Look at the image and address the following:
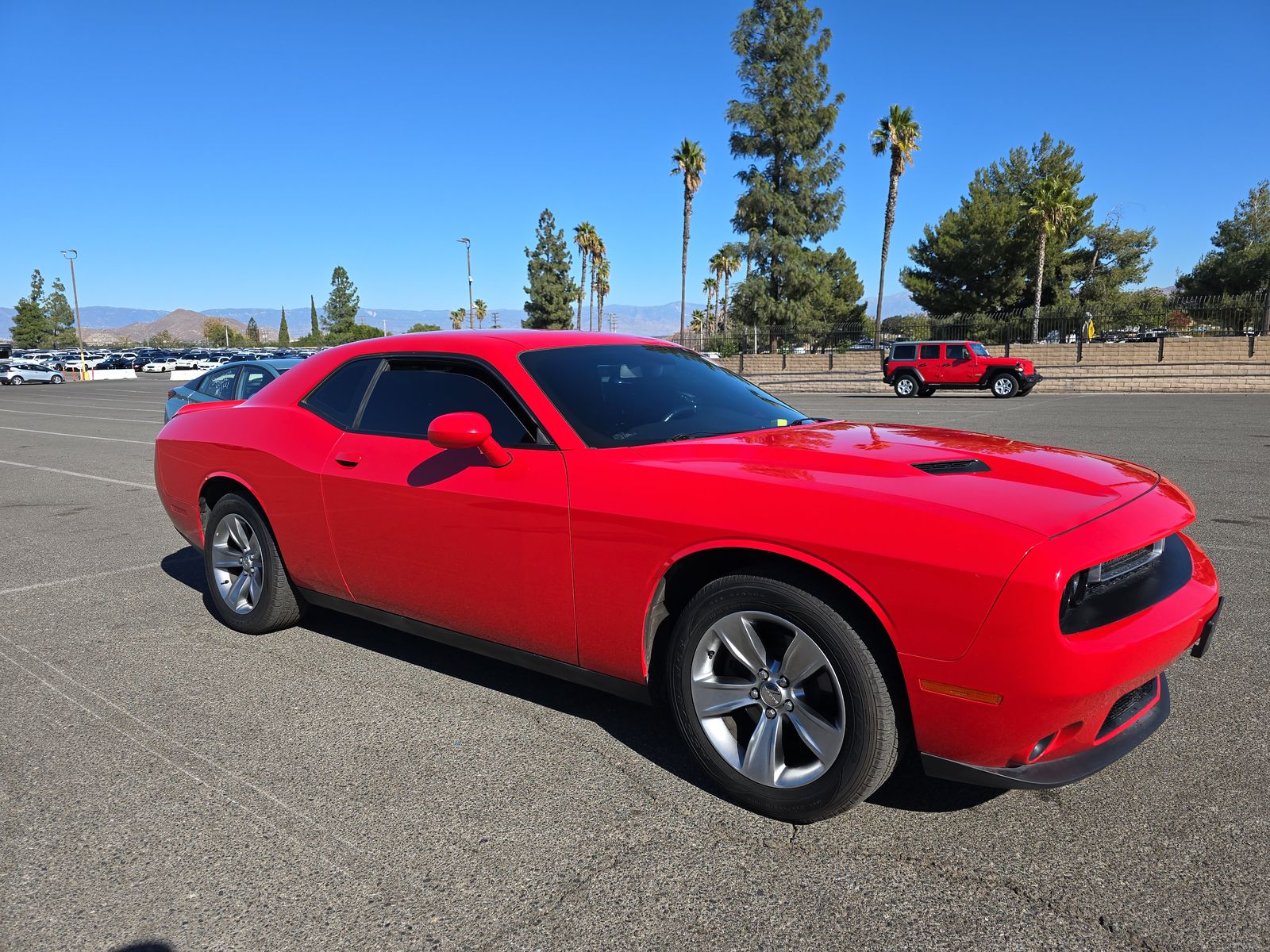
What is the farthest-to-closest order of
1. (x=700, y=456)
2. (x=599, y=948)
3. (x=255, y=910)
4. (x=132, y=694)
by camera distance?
(x=132, y=694) → (x=700, y=456) → (x=255, y=910) → (x=599, y=948)

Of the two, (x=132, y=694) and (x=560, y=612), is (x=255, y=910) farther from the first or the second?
(x=132, y=694)

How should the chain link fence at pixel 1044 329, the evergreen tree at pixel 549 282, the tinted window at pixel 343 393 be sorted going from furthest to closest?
1. the evergreen tree at pixel 549 282
2. the chain link fence at pixel 1044 329
3. the tinted window at pixel 343 393

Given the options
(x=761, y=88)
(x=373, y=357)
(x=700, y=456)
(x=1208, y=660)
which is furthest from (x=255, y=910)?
(x=761, y=88)

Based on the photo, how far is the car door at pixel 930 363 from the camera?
85.0ft

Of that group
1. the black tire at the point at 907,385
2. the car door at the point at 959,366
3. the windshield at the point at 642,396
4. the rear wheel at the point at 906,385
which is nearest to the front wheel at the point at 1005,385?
the car door at the point at 959,366

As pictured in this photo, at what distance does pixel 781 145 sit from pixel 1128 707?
4600 centimetres

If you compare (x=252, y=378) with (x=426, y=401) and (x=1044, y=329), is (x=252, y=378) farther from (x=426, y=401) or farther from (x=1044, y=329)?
(x=1044, y=329)

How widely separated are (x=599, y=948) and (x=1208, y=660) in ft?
10.5

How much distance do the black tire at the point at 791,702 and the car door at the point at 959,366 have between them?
2490 centimetres

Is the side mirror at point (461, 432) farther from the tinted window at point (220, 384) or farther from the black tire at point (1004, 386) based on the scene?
the black tire at point (1004, 386)

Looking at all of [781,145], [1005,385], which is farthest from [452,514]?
[781,145]

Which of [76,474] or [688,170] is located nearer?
[76,474]

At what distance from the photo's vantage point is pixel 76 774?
119 inches

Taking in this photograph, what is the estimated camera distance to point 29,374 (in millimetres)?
50844
